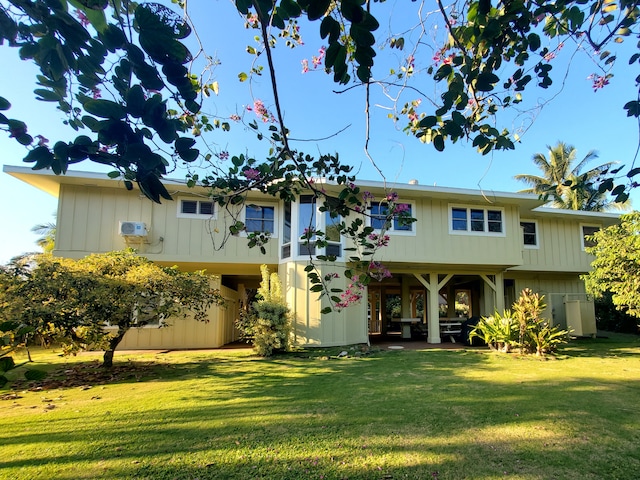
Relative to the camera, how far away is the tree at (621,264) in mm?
9461

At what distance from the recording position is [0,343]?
1194 millimetres

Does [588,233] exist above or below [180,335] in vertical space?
above

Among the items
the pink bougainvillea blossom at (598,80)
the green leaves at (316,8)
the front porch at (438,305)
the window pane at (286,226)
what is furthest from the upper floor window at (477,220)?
the green leaves at (316,8)

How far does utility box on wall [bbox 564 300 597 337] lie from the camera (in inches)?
520

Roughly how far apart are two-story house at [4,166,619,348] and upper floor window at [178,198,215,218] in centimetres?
3

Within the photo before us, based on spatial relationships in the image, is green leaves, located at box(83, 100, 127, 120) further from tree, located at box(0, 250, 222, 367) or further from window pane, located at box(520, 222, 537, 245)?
window pane, located at box(520, 222, 537, 245)

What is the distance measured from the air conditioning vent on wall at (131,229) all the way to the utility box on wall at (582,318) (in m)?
15.1

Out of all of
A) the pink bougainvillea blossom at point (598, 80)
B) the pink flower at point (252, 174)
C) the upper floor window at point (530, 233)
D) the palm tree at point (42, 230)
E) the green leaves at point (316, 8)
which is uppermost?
the palm tree at point (42, 230)

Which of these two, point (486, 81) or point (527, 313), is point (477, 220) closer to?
point (527, 313)

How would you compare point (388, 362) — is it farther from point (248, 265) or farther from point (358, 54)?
point (358, 54)

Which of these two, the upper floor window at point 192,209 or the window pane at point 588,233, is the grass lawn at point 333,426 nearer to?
the upper floor window at point 192,209

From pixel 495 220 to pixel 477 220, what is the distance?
2.15ft

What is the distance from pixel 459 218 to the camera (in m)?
12.1

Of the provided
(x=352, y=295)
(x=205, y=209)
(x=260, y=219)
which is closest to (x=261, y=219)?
(x=260, y=219)
